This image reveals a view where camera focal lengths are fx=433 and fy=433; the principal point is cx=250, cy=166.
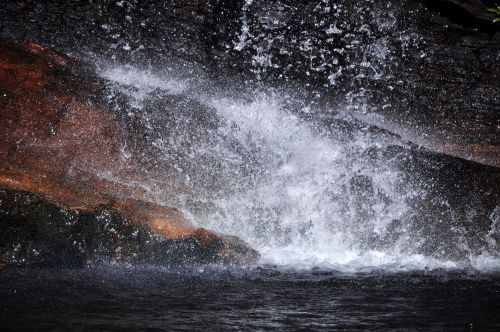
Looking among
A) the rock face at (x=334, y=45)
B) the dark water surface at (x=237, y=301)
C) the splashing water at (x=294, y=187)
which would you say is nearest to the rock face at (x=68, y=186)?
the dark water surface at (x=237, y=301)

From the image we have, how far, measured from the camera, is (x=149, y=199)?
5.31 metres

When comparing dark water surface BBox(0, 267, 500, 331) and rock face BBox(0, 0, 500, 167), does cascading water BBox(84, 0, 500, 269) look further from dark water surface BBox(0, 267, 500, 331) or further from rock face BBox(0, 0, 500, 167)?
dark water surface BBox(0, 267, 500, 331)

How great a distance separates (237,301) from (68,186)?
7.91 ft

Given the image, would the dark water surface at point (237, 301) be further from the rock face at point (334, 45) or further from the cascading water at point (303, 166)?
the rock face at point (334, 45)

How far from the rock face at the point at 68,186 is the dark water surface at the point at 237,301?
290mm

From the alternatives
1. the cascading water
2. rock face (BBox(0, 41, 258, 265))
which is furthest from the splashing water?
rock face (BBox(0, 41, 258, 265))

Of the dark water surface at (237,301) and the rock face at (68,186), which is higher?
the rock face at (68,186)

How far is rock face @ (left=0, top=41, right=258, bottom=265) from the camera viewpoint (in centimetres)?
418

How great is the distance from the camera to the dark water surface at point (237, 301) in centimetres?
301

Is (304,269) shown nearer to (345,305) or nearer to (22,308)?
(345,305)

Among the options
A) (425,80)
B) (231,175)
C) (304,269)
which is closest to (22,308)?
(304,269)

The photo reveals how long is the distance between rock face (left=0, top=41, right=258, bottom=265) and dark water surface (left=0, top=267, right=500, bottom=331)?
0.95ft

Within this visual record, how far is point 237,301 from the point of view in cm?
354

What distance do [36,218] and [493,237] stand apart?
18.9ft
